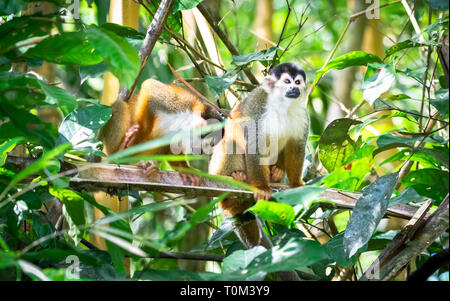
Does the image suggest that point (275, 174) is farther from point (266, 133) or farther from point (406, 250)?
point (406, 250)

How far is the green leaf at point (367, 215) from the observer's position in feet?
8.91

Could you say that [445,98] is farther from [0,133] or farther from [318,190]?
[0,133]

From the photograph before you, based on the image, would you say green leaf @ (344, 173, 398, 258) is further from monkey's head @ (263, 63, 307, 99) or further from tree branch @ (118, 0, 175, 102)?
tree branch @ (118, 0, 175, 102)

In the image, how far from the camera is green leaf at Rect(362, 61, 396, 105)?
2975 millimetres

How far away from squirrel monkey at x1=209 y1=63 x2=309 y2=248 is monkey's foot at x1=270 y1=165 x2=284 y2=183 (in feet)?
0.22

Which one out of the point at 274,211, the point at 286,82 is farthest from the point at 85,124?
the point at 286,82

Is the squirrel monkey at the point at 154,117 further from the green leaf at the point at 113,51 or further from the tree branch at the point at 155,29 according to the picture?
the green leaf at the point at 113,51

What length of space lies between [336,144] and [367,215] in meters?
1.06

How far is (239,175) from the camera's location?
13.3 ft

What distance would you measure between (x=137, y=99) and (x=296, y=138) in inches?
50.2

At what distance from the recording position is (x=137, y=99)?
3.98 meters

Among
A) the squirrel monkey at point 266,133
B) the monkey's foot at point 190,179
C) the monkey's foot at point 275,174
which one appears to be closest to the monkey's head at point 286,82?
the squirrel monkey at point 266,133
